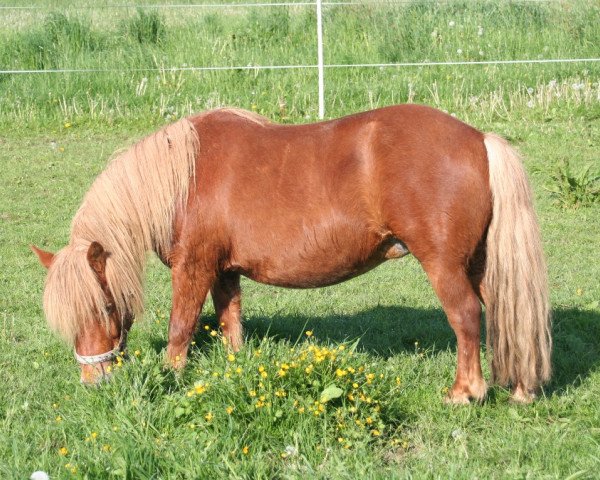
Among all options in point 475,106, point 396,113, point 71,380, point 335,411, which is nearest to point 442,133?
point 396,113

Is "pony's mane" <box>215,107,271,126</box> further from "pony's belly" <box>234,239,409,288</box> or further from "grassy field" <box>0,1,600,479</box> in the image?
"grassy field" <box>0,1,600,479</box>

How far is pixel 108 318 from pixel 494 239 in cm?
203

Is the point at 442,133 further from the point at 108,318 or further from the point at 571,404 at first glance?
the point at 108,318

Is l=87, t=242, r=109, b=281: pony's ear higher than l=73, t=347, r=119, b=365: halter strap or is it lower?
higher

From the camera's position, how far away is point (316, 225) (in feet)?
15.3

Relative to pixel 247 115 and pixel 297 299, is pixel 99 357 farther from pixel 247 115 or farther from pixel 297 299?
pixel 297 299

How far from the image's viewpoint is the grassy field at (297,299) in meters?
4.04

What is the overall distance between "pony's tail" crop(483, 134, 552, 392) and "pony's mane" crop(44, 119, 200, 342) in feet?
5.38

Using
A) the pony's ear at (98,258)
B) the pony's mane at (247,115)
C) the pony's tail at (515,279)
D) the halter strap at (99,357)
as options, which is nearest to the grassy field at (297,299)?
the halter strap at (99,357)

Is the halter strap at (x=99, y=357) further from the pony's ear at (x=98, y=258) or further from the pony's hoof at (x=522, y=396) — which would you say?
the pony's hoof at (x=522, y=396)

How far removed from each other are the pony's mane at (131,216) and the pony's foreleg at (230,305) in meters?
0.49

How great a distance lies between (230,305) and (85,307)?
0.98 m

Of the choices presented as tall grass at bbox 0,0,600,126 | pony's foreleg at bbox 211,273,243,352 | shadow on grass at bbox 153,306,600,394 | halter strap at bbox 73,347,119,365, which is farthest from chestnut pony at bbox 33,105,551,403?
tall grass at bbox 0,0,600,126

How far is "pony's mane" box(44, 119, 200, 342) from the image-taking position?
4.61 metres
